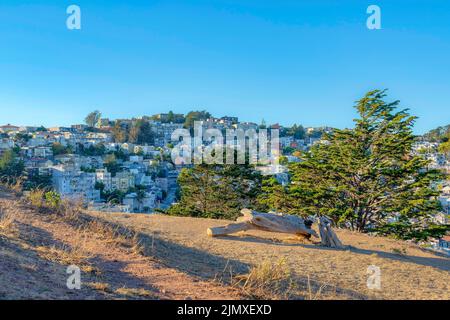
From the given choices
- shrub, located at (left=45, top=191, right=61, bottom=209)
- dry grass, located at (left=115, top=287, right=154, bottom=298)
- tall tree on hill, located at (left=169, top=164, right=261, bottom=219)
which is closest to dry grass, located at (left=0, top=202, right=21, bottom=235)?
shrub, located at (left=45, top=191, right=61, bottom=209)

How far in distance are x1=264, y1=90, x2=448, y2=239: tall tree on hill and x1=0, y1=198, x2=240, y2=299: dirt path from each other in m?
11.9

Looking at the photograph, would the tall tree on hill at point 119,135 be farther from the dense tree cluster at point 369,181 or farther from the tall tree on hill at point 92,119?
the dense tree cluster at point 369,181

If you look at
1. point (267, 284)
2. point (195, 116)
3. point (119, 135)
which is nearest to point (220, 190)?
point (267, 284)

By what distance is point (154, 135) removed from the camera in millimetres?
89188

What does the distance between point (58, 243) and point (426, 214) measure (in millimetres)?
14245

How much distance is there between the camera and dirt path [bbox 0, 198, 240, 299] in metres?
3.66

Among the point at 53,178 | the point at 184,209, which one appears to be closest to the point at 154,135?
the point at 53,178

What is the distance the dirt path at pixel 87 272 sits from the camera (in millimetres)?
3660

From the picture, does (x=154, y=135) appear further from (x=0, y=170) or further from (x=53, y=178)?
(x=0, y=170)

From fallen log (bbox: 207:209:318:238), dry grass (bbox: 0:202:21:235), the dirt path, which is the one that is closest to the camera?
the dirt path


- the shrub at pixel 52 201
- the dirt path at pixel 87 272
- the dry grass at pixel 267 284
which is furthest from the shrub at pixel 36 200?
the dry grass at pixel 267 284

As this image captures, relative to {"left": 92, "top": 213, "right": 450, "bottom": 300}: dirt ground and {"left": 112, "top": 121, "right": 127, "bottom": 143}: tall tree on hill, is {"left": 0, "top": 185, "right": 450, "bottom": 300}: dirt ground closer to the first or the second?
{"left": 92, "top": 213, "right": 450, "bottom": 300}: dirt ground
